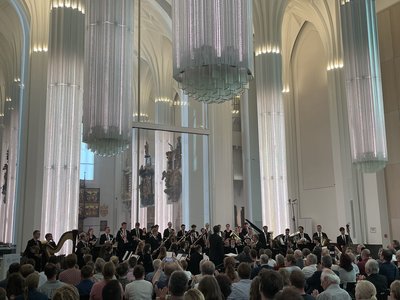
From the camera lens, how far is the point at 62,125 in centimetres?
1452

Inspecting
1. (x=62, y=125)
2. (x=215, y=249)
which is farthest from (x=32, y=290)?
(x=62, y=125)

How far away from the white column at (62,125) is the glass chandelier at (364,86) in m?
9.10

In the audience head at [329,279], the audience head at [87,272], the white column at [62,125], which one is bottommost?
the audience head at [329,279]

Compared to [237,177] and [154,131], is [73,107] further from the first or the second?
[237,177]

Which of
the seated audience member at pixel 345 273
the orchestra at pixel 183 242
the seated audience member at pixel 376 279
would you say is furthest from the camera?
the orchestra at pixel 183 242

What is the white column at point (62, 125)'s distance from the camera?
14.1 metres

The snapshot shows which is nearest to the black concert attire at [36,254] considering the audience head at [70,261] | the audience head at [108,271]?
the audience head at [70,261]

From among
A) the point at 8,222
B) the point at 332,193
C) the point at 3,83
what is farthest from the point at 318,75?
the point at 3,83

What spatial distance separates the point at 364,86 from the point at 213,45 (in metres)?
8.44

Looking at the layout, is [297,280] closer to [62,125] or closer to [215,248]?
[215,248]

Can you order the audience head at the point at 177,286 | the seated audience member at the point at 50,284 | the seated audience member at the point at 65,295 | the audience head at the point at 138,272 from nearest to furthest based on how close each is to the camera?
1. the seated audience member at the point at 65,295
2. the audience head at the point at 177,286
3. the audience head at the point at 138,272
4. the seated audience member at the point at 50,284

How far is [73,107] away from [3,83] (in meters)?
22.1

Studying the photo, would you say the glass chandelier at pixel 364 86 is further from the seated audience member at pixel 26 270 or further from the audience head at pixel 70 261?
the seated audience member at pixel 26 270

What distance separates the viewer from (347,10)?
1546 cm
